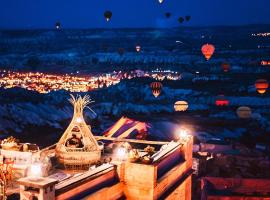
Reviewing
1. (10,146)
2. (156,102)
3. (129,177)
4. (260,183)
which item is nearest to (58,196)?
(129,177)

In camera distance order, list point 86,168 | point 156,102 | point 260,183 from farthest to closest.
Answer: point 156,102 → point 260,183 → point 86,168

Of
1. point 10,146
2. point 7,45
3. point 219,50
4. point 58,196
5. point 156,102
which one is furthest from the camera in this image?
point 7,45

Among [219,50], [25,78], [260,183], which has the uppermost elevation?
[219,50]

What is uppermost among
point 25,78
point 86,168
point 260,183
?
point 25,78

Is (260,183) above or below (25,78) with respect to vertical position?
below

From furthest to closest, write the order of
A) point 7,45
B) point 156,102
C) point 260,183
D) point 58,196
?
point 7,45
point 156,102
point 260,183
point 58,196

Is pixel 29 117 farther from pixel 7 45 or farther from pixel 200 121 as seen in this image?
pixel 7 45

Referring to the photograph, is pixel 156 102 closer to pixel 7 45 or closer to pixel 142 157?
pixel 142 157

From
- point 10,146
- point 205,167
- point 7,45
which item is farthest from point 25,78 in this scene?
point 7,45

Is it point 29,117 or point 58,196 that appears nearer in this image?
point 58,196
